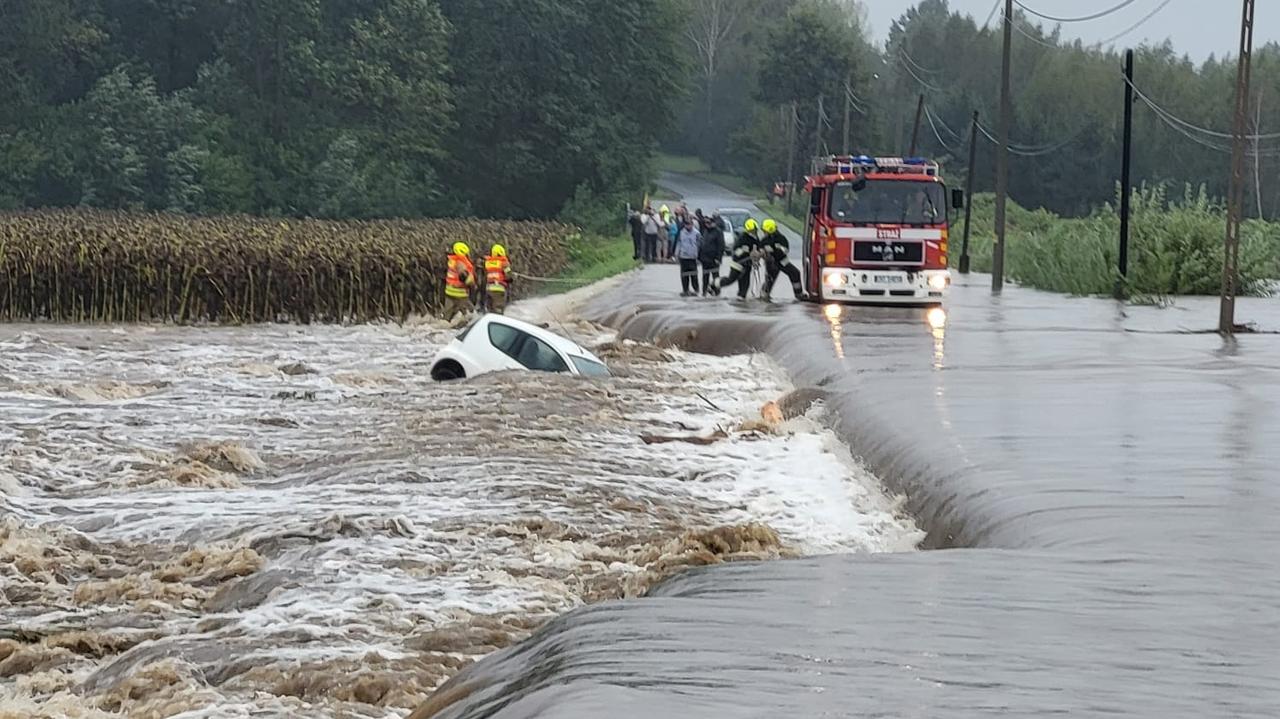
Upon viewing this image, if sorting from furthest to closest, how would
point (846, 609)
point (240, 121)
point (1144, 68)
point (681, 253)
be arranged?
point (1144, 68) < point (240, 121) < point (681, 253) < point (846, 609)

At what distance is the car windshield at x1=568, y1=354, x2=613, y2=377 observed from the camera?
2227cm

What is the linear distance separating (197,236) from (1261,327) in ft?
70.4

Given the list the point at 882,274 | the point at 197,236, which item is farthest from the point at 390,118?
the point at 882,274

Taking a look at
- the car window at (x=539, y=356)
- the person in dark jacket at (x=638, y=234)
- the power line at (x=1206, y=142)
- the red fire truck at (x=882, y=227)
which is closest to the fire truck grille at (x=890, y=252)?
the red fire truck at (x=882, y=227)

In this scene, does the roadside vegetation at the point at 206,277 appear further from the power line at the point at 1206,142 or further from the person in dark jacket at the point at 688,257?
the power line at the point at 1206,142

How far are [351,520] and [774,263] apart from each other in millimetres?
23226

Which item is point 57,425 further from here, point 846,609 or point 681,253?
point 681,253

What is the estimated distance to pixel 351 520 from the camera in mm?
12727

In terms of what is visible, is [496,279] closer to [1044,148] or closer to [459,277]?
[459,277]

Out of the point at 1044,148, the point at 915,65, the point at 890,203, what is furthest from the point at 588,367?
the point at 915,65

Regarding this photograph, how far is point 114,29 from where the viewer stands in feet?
283

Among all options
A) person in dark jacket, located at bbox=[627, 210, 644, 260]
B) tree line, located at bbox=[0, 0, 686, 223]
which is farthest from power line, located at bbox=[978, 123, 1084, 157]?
person in dark jacket, located at bbox=[627, 210, 644, 260]

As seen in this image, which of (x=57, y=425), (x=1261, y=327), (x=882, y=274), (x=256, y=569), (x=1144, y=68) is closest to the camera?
(x=256, y=569)

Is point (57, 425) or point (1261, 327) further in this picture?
point (1261, 327)
